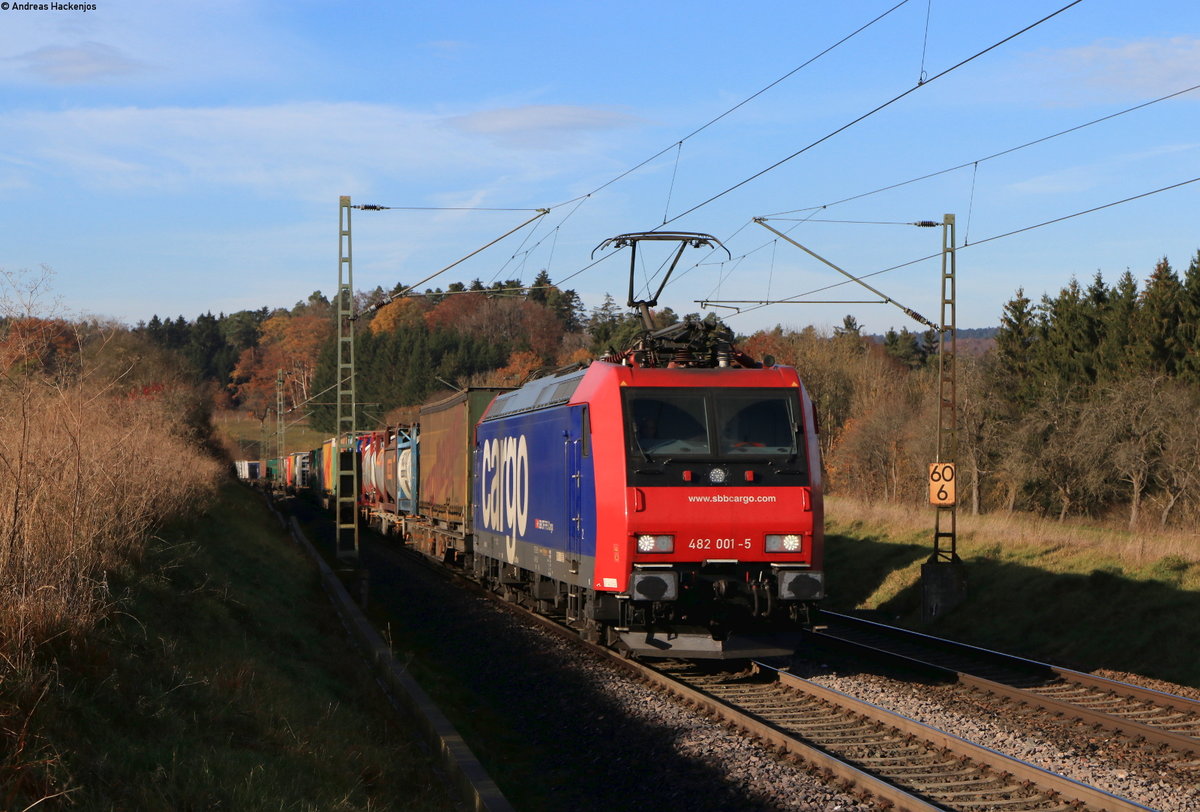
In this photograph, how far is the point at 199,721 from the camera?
8.02 meters

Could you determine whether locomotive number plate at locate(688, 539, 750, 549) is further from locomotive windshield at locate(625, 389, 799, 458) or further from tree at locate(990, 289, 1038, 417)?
tree at locate(990, 289, 1038, 417)

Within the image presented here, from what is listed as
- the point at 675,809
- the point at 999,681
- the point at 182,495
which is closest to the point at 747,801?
the point at 675,809

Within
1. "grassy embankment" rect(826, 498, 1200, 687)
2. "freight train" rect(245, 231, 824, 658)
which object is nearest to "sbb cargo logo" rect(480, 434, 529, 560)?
"freight train" rect(245, 231, 824, 658)

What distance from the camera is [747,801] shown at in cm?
801

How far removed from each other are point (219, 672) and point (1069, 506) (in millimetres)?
50523

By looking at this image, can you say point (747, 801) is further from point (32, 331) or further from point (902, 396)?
point (902, 396)

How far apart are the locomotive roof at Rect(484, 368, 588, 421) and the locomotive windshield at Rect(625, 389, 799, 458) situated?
1454mm

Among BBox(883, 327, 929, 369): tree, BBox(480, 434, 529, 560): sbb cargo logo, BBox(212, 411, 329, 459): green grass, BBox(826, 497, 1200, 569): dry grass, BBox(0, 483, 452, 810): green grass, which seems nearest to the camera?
BBox(0, 483, 452, 810): green grass

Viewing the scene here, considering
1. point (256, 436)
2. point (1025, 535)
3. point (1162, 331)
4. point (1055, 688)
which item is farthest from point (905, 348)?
point (1055, 688)

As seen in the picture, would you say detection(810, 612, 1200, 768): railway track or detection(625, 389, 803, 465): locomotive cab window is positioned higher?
detection(625, 389, 803, 465): locomotive cab window

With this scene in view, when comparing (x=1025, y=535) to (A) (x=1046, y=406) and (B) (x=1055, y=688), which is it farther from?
(A) (x=1046, y=406)

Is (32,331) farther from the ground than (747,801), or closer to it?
farther from the ground

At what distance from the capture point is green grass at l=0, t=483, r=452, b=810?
6.34 metres

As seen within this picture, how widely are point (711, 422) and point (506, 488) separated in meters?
6.27
